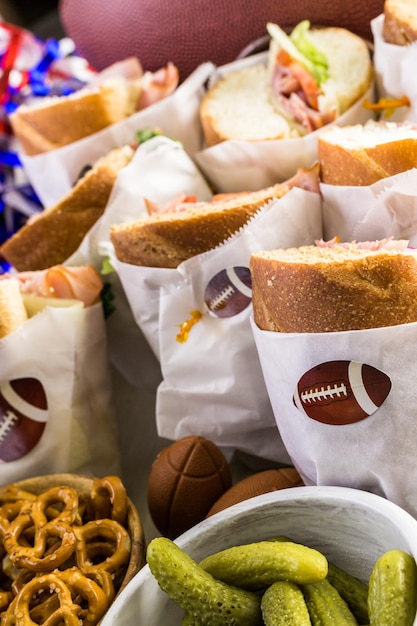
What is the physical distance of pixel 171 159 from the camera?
1.54 metres

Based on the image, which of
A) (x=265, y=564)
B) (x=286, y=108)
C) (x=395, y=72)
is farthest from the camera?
(x=286, y=108)

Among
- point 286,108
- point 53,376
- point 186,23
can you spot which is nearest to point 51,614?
point 53,376

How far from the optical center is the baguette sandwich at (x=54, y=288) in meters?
1.38

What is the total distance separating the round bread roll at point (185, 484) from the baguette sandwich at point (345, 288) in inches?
13.0

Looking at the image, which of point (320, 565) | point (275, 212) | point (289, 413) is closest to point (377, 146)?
point (275, 212)

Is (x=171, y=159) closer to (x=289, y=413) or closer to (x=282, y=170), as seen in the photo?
(x=282, y=170)

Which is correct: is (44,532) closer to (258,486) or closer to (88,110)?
(258,486)

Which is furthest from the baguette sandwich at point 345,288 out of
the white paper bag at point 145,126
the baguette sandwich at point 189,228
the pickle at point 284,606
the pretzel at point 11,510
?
the white paper bag at point 145,126

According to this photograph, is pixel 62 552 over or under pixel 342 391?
under

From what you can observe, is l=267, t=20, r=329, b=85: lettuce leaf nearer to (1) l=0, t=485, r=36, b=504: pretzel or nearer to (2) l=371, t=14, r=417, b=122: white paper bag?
(2) l=371, t=14, r=417, b=122: white paper bag

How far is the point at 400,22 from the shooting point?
1.32 m

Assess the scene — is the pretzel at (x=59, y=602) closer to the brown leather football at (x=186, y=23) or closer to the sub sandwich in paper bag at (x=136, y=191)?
the sub sandwich in paper bag at (x=136, y=191)

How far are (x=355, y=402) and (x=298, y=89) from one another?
2.62 ft

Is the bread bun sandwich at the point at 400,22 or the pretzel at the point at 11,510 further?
the bread bun sandwich at the point at 400,22
